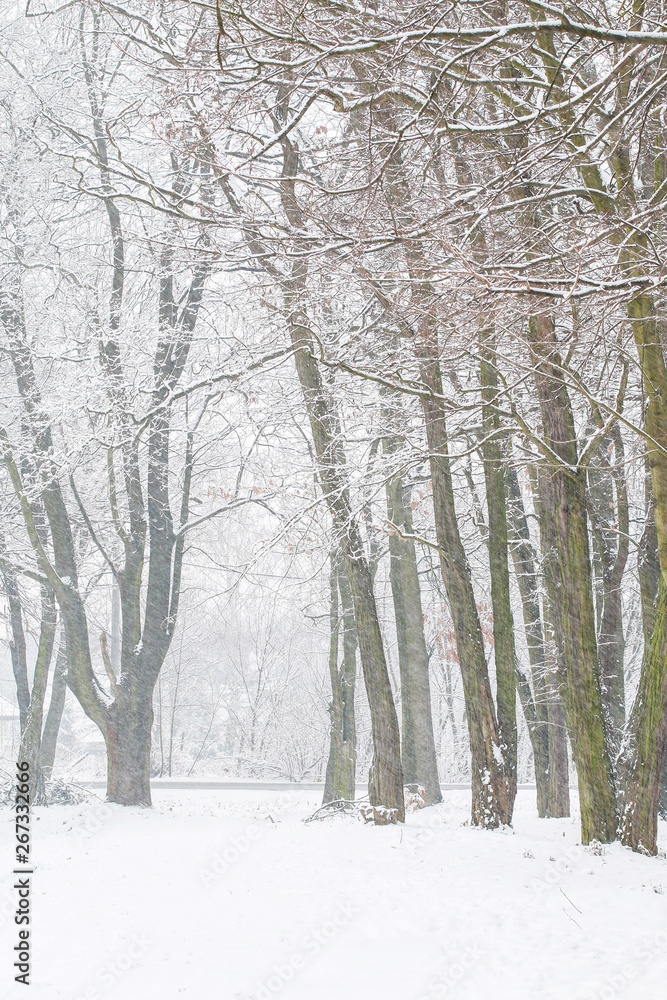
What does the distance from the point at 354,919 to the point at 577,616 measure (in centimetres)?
363

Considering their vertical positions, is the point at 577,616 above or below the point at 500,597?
→ below

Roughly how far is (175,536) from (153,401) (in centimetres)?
243

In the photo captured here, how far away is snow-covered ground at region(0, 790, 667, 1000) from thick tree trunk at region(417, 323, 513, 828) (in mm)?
423

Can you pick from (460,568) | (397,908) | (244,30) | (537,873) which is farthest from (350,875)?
(244,30)

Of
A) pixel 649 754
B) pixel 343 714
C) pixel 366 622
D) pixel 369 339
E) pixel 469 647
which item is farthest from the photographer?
pixel 343 714

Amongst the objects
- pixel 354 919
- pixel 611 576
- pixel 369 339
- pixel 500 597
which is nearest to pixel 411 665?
pixel 500 597

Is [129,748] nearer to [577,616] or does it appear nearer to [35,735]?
[35,735]

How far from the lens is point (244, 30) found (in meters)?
5.59

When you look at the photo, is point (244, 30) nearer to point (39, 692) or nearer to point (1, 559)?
point (1, 559)

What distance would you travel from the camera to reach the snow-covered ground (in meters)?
4.17

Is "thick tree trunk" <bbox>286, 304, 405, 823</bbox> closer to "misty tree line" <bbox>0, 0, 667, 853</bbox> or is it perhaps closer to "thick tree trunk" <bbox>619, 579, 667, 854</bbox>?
"misty tree line" <bbox>0, 0, 667, 853</bbox>

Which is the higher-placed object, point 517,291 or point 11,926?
point 517,291

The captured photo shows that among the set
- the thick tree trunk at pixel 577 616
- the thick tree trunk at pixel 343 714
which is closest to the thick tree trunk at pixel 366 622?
the thick tree trunk at pixel 577 616

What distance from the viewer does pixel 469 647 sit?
9.01 metres
